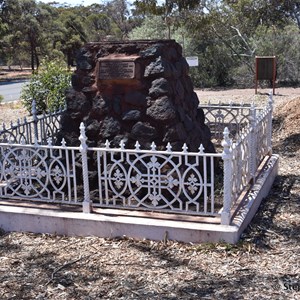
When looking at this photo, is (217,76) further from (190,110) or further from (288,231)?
(288,231)

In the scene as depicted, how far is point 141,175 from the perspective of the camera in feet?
16.3

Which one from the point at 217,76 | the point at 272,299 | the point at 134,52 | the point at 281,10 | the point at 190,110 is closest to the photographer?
the point at 272,299

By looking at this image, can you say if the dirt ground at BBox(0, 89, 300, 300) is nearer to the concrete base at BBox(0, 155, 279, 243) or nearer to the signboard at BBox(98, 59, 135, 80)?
the concrete base at BBox(0, 155, 279, 243)

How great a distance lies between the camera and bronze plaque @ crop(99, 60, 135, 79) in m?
5.65

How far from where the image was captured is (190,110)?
6457 millimetres

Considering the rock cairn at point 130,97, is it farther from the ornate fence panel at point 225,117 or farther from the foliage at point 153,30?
the foliage at point 153,30

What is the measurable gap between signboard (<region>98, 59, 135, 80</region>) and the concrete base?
5.14 ft

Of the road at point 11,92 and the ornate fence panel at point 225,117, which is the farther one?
the road at point 11,92

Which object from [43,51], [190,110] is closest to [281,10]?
[190,110]

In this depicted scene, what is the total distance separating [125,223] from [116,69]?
6.01ft

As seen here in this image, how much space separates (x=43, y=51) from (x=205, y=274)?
42421mm

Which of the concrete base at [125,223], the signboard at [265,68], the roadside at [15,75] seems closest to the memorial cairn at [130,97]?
the concrete base at [125,223]

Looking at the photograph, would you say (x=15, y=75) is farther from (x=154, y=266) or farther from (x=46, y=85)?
(x=154, y=266)

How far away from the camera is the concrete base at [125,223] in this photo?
4.72 metres
